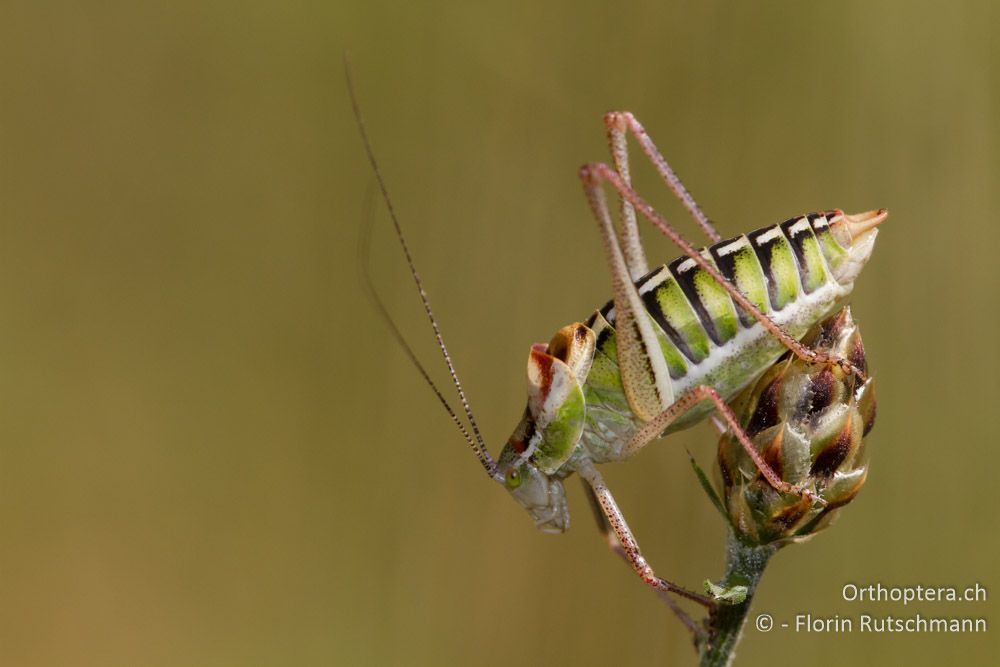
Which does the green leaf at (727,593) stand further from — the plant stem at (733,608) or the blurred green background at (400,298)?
the blurred green background at (400,298)

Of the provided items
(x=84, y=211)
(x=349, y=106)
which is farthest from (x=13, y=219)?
(x=349, y=106)

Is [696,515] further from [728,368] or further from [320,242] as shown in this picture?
[320,242]

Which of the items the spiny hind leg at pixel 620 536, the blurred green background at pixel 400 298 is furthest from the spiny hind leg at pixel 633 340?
the blurred green background at pixel 400 298

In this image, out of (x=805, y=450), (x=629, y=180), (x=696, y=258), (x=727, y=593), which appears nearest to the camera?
(x=727, y=593)

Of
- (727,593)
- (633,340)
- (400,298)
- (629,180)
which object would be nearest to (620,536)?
(633,340)

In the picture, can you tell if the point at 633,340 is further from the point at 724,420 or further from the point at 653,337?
the point at 724,420

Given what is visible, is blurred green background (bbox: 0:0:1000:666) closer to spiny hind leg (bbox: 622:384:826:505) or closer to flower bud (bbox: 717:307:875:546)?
spiny hind leg (bbox: 622:384:826:505)
